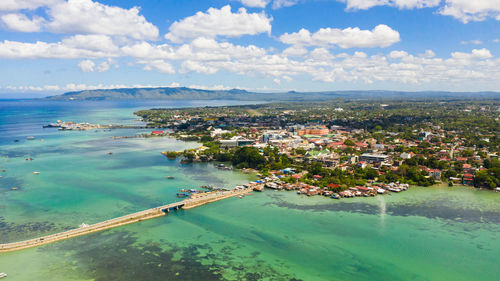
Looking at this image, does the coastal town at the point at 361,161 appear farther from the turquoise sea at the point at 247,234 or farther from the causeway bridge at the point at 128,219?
the causeway bridge at the point at 128,219

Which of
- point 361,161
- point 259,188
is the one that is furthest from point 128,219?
point 361,161

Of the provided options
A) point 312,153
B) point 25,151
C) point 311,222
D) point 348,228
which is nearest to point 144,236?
point 311,222

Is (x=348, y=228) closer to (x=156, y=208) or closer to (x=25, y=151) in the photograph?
(x=156, y=208)

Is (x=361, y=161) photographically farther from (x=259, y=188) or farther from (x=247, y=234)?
(x=247, y=234)

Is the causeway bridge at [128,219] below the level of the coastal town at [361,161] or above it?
below

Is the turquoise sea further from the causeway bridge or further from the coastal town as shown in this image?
the coastal town

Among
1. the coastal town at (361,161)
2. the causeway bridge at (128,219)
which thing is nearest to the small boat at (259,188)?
the coastal town at (361,161)

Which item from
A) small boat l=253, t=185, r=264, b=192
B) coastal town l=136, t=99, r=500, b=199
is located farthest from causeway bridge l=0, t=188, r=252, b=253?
coastal town l=136, t=99, r=500, b=199
